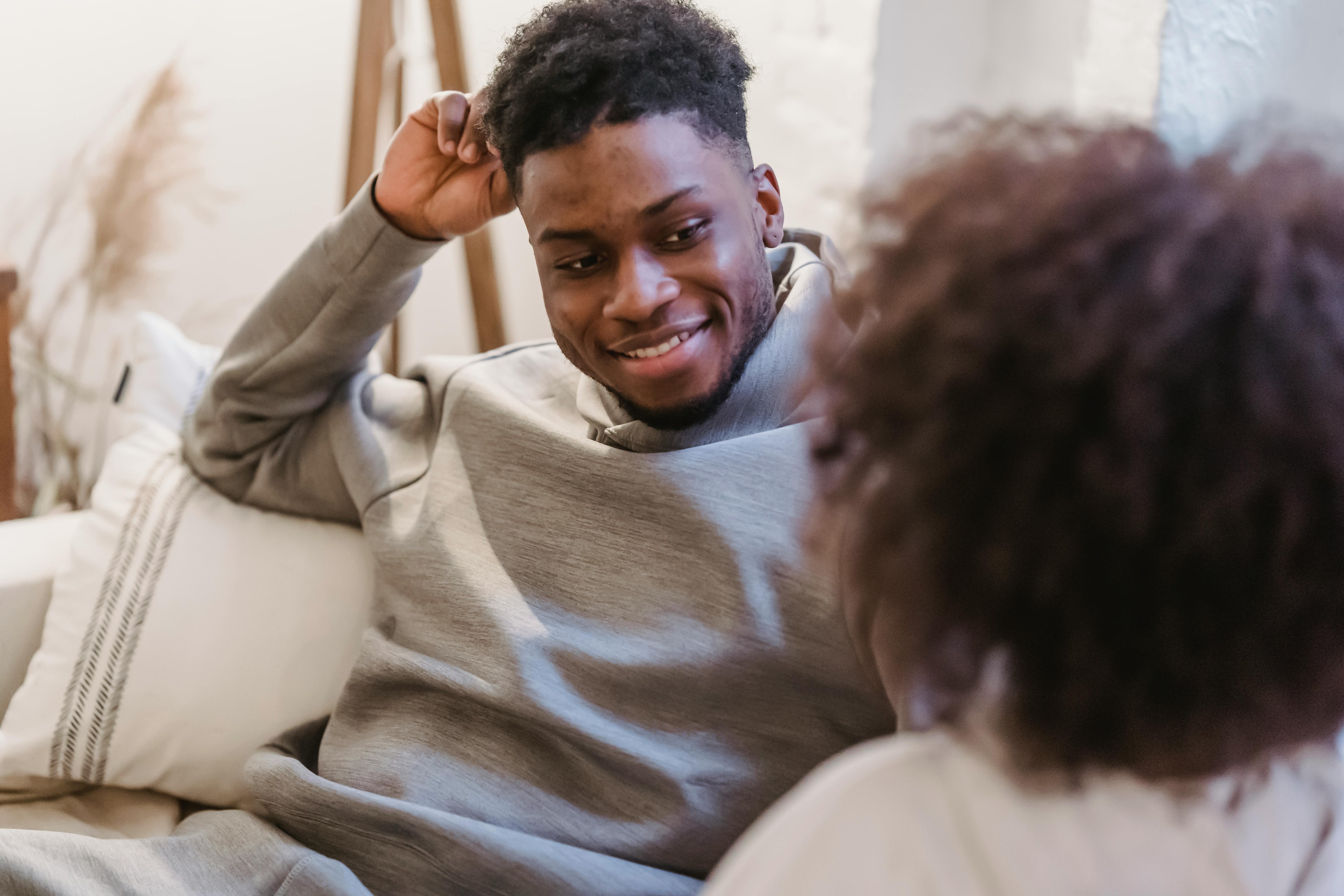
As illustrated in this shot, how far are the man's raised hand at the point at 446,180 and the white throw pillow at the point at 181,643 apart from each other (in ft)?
1.26

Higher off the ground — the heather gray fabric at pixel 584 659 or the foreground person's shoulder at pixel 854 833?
the foreground person's shoulder at pixel 854 833

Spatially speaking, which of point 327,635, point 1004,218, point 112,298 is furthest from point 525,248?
point 1004,218

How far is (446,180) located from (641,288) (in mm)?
376

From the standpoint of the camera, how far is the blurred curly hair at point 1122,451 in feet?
1.45

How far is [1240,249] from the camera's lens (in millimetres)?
453

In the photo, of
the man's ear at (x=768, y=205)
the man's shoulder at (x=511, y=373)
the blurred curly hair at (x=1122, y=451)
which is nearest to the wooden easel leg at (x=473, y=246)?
the man's shoulder at (x=511, y=373)

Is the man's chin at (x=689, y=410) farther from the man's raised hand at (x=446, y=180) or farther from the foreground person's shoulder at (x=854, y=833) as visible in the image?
the foreground person's shoulder at (x=854, y=833)

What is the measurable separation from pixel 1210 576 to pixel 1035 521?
0.08 m

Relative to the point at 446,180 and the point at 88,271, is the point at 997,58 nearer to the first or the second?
the point at 446,180

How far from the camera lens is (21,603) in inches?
49.0

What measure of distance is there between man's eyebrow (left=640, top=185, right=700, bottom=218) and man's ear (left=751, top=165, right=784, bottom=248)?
146 millimetres

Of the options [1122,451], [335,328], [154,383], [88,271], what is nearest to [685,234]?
[335,328]

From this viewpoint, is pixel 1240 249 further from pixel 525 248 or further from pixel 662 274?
pixel 525 248

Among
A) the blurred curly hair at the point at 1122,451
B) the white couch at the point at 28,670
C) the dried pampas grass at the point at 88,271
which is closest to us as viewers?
the blurred curly hair at the point at 1122,451
